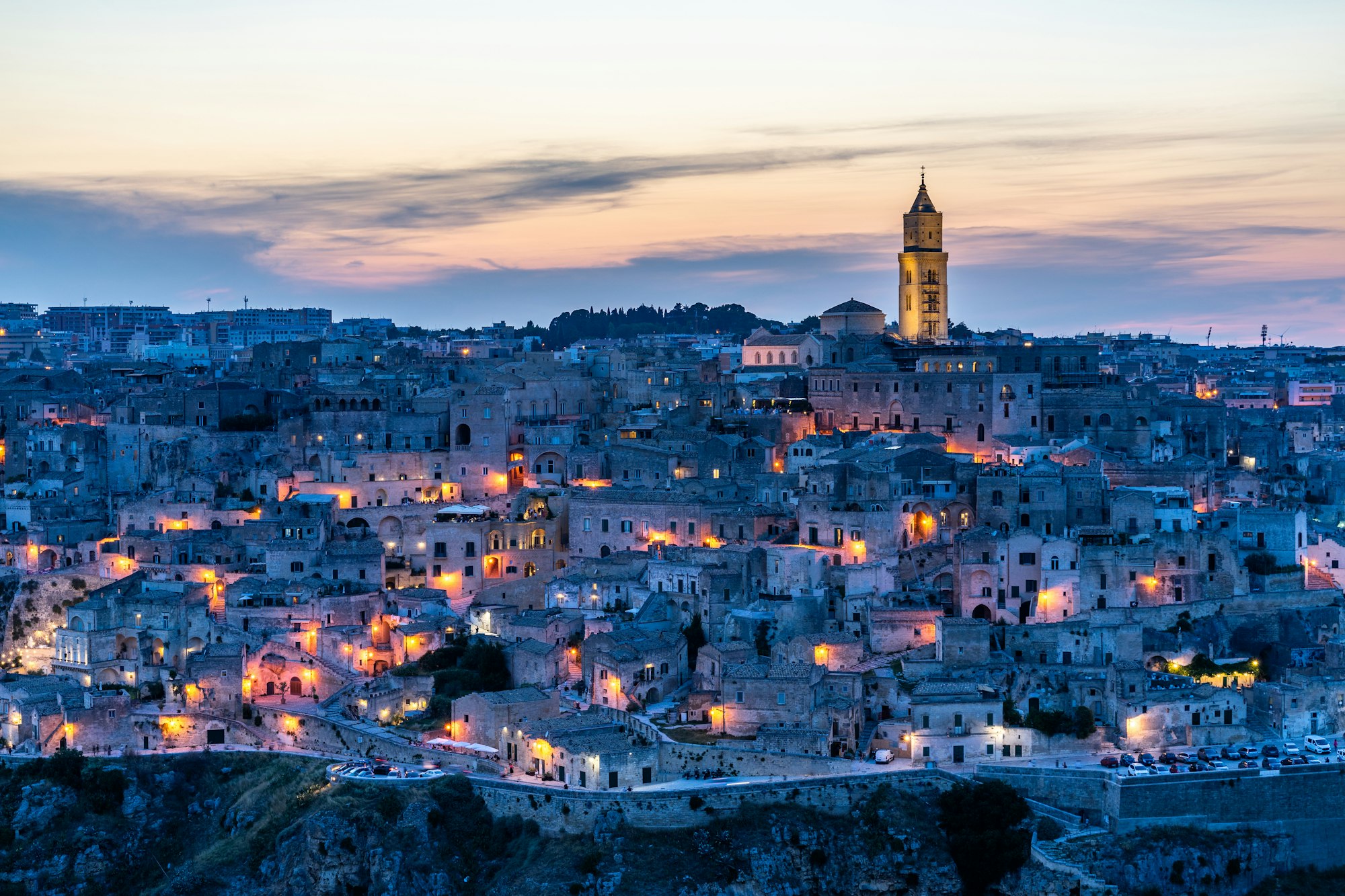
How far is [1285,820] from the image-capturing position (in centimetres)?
3516

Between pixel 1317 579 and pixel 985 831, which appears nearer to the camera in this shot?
pixel 985 831

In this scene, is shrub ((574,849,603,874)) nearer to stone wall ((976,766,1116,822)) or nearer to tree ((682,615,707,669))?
tree ((682,615,707,669))

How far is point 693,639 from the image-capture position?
1633 inches

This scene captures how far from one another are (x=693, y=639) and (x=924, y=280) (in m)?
28.1

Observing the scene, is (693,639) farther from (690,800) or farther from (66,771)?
(66,771)

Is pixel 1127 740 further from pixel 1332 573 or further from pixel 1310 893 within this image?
pixel 1332 573

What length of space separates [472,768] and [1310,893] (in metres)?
17.6

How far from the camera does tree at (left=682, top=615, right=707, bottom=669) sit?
41031mm

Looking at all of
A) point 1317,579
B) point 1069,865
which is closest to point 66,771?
point 1069,865

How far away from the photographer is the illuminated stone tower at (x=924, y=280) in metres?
65.6

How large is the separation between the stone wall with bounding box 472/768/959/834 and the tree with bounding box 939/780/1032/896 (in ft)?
2.51

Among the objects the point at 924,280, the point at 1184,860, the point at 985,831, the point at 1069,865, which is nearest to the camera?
the point at 1069,865

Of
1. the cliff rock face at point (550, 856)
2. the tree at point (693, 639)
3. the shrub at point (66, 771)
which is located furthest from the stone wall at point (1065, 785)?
the shrub at point (66, 771)

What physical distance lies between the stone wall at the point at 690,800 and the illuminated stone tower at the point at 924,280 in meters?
32.4
